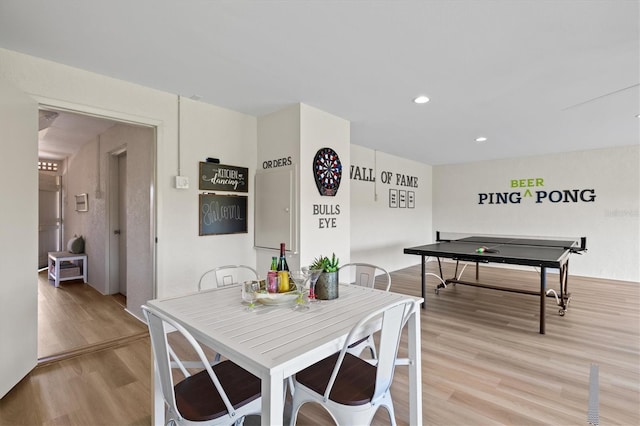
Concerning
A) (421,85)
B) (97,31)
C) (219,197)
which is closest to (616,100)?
(421,85)

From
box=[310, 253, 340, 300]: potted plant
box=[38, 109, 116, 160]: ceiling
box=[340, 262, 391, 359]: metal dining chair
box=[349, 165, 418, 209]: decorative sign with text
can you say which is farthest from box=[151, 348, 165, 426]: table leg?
box=[349, 165, 418, 209]: decorative sign with text

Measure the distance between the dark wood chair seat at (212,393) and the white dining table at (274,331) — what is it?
0.25 metres

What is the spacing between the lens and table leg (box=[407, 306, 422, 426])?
173 centimetres

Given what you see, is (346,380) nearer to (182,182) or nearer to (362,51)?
(362,51)

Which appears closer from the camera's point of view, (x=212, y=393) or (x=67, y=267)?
(x=212, y=393)

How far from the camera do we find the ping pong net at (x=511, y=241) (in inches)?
165

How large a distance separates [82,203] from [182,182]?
12.0 feet

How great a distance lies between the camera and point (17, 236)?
2.21 meters

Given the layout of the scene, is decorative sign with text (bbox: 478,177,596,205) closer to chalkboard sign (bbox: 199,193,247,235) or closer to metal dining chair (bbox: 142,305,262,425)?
chalkboard sign (bbox: 199,193,247,235)

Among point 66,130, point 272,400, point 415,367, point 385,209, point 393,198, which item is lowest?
point 415,367

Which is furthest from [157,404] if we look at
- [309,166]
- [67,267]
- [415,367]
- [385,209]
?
[385,209]

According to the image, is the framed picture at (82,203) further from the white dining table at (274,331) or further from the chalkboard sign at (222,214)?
the white dining table at (274,331)

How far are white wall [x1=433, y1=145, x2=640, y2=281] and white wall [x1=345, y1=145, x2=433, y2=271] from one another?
42.5 inches

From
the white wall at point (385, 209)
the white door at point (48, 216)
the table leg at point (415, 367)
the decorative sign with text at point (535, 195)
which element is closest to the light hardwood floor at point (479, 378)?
the table leg at point (415, 367)
